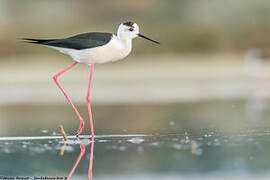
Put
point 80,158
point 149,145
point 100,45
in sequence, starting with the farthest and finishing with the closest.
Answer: point 100,45
point 149,145
point 80,158

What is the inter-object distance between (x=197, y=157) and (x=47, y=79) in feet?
31.0

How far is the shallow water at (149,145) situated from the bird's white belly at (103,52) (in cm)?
69

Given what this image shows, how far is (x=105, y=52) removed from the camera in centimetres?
580

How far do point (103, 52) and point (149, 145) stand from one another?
1.14 meters

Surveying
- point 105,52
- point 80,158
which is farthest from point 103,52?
point 80,158

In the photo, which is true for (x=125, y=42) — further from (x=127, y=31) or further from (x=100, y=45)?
(x=100, y=45)

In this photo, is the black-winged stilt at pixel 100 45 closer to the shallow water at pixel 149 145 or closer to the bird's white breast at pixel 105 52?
the bird's white breast at pixel 105 52

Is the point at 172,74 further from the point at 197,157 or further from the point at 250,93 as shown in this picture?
the point at 197,157

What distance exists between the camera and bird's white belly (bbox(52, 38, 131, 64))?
579cm

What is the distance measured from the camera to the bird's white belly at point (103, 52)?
5.79 metres

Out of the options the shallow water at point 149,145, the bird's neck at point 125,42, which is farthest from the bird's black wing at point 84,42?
the shallow water at point 149,145

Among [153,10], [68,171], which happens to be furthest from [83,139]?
[153,10]

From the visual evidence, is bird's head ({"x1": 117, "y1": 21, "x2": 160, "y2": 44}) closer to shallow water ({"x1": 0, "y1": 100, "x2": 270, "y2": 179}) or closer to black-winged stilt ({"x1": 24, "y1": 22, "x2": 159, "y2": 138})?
black-winged stilt ({"x1": 24, "y1": 22, "x2": 159, "y2": 138})

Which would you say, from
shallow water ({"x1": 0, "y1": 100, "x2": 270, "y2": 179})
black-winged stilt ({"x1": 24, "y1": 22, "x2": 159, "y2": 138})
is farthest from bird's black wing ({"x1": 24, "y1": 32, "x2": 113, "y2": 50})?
shallow water ({"x1": 0, "y1": 100, "x2": 270, "y2": 179})
